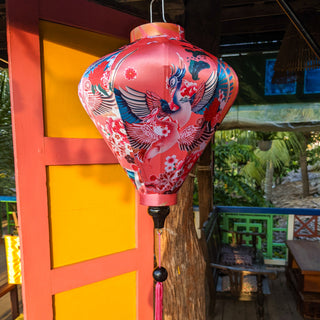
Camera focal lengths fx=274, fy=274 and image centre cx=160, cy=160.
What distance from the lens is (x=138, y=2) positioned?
240 centimetres

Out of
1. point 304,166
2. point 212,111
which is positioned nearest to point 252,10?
point 212,111

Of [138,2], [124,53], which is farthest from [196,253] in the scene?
[138,2]

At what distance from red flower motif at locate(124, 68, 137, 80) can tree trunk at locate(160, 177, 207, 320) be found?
4.28 feet

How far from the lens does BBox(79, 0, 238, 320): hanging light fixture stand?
77 cm

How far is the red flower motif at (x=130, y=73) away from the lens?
0.76m

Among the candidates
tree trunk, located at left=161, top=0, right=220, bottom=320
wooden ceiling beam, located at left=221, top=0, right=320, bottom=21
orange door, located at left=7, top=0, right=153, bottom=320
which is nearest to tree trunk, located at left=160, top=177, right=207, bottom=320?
tree trunk, located at left=161, top=0, right=220, bottom=320

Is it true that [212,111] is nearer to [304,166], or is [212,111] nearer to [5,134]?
[5,134]

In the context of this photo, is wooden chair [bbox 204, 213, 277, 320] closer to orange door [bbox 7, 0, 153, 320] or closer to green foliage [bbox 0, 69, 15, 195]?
orange door [bbox 7, 0, 153, 320]

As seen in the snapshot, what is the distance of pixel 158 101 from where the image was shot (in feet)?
2.55

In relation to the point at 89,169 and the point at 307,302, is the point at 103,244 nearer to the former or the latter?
the point at 89,169

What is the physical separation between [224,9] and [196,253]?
2.44 m

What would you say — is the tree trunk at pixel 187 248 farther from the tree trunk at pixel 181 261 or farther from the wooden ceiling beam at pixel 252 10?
the wooden ceiling beam at pixel 252 10

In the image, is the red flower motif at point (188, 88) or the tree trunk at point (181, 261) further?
the tree trunk at point (181, 261)

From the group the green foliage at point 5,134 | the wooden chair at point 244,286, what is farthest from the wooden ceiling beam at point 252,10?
the green foliage at point 5,134
